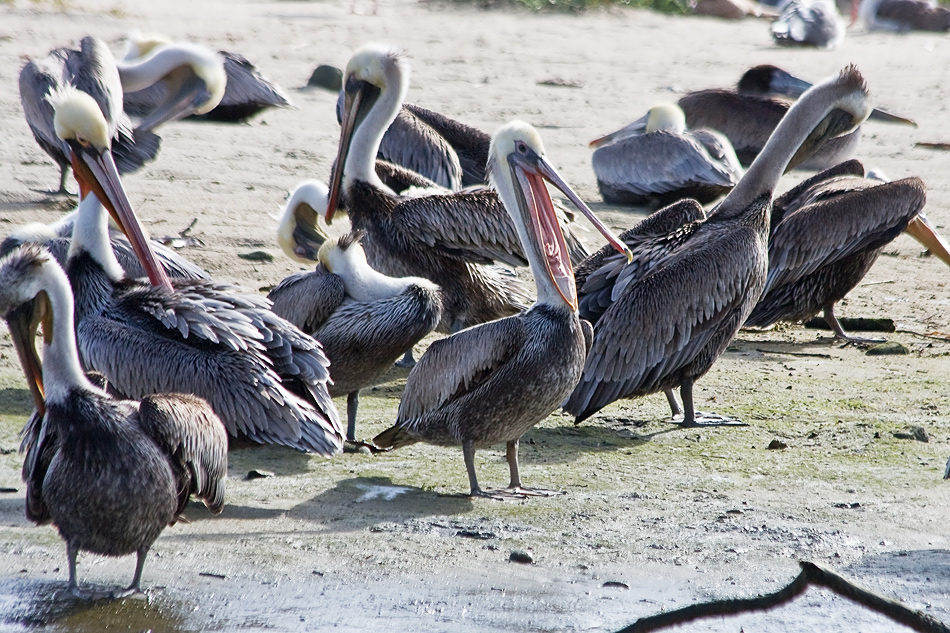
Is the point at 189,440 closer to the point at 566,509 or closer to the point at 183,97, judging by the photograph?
the point at 566,509

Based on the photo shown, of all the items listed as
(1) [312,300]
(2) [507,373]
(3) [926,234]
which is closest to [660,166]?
(3) [926,234]

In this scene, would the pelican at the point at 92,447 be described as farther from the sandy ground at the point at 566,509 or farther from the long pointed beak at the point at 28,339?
the sandy ground at the point at 566,509

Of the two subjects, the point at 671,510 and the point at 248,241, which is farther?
the point at 248,241

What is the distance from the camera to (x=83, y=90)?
7777mm

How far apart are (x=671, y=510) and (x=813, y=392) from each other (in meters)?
1.77

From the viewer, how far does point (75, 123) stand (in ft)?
15.6

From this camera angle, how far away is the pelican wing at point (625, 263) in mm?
5277

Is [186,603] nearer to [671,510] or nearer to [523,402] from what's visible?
[523,402]

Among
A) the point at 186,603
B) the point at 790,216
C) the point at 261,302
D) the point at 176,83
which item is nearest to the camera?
the point at 186,603

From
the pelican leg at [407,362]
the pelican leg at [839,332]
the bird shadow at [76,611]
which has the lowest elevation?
the pelican leg at [407,362]

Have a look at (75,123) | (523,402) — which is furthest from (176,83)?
(523,402)

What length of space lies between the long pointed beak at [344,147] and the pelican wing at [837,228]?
7.28 feet


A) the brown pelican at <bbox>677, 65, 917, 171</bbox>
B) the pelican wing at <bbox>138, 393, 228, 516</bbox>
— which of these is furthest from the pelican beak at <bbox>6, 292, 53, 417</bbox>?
the brown pelican at <bbox>677, 65, 917, 171</bbox>

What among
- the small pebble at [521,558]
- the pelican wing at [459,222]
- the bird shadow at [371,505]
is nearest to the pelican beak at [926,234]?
the pelican wing at [459,222]
